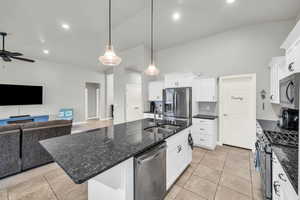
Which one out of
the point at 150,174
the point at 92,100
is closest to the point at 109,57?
the point at 150,174

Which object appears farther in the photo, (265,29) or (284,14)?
(265,29)

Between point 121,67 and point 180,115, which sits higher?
point 121,67

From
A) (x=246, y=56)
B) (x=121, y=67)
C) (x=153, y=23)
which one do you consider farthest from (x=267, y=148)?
(x=121, y=67)

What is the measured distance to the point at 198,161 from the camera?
290 centimetres

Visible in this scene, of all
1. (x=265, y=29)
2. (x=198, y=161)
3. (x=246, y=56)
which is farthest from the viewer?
(x=246, y=56)

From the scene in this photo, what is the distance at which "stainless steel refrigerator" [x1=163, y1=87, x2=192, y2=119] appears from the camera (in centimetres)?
359

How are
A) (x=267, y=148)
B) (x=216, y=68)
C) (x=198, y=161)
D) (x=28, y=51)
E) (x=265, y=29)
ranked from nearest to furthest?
1. (x=267, y=148)
2. (x=198, y=161)
3. (x=265, y=29)
4. (x=216, y=68)
5. (x=28, y=51)

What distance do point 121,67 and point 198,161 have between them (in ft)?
15.4

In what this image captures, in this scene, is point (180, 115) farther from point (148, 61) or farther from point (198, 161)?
point (148, 61)

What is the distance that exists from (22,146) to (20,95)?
4281 millimetres

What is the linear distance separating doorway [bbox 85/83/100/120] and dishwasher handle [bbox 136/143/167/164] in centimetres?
751

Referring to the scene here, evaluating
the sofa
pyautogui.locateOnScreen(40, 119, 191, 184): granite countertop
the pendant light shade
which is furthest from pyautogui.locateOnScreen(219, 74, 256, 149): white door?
the sofa

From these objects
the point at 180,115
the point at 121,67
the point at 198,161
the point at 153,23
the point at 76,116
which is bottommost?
the point at 198,161

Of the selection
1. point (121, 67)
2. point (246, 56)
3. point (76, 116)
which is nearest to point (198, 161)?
point (246, 56)
